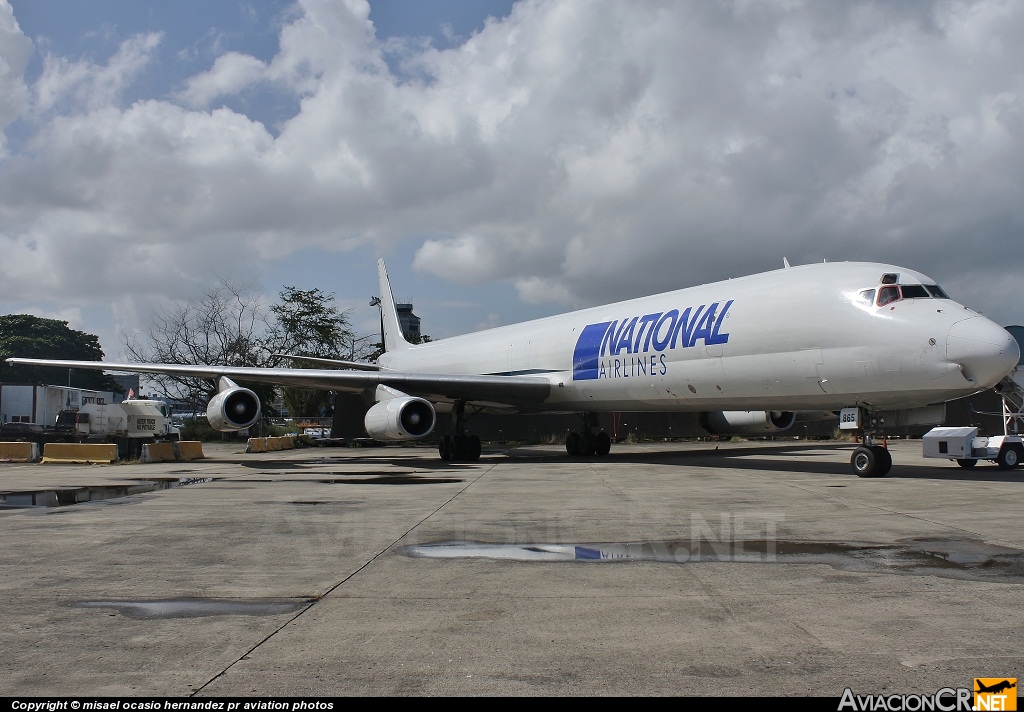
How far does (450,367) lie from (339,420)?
14.8 m

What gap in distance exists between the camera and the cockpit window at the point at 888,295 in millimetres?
14375

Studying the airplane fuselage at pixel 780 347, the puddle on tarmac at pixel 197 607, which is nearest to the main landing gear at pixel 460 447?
the airplane fuselage at pixel 780 347

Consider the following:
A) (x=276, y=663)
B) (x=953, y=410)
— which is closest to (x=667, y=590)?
(x=276, y=663)

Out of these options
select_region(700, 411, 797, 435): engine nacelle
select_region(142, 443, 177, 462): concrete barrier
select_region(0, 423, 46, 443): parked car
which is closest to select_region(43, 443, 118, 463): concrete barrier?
select_region(142, 443, 177, 462): concrete barrier

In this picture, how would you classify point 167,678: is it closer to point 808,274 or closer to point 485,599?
point 485,599

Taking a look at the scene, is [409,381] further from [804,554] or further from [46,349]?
[46,349]

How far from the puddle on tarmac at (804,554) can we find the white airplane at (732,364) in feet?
22.9

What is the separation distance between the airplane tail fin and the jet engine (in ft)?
41.0

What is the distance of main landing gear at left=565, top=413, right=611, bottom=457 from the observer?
24.7 meters

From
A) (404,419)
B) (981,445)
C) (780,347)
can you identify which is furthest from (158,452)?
(981,445)

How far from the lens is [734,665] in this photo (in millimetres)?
3889

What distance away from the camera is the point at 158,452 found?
83.5 feet

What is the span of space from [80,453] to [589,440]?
15.2 metres

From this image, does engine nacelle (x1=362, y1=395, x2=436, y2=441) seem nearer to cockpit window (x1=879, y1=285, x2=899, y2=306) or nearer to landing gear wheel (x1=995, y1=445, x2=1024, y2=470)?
cockpit window (x1=879, y1=285, x2=899, y2=306)
